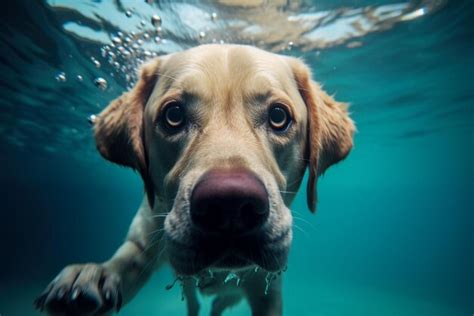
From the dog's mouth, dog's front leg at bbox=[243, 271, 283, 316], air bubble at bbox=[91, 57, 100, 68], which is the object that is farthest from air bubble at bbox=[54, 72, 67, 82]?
the dog's mouth

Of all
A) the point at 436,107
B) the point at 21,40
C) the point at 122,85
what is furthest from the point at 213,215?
the point at 436,107

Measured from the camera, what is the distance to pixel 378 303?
2642 cm

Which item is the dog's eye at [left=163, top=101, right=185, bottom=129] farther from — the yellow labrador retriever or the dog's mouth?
the dog's mouth

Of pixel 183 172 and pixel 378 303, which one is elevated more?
pixel 183 172

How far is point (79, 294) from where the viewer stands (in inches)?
107

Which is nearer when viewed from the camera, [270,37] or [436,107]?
[270,37]

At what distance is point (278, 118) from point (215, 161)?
41.0 inches

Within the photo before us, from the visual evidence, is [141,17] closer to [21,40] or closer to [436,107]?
[21,40]

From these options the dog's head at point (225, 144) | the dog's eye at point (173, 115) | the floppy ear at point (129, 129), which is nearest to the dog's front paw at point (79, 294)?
the dog's head at point (225, 144)

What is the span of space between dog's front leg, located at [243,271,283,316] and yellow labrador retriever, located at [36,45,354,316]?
13 millimetres

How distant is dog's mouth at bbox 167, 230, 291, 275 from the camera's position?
7.41 ft

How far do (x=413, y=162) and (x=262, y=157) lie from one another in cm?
4782

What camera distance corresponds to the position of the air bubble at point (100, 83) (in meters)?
14.3

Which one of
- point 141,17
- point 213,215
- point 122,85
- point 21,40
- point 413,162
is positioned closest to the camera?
point 213,215
